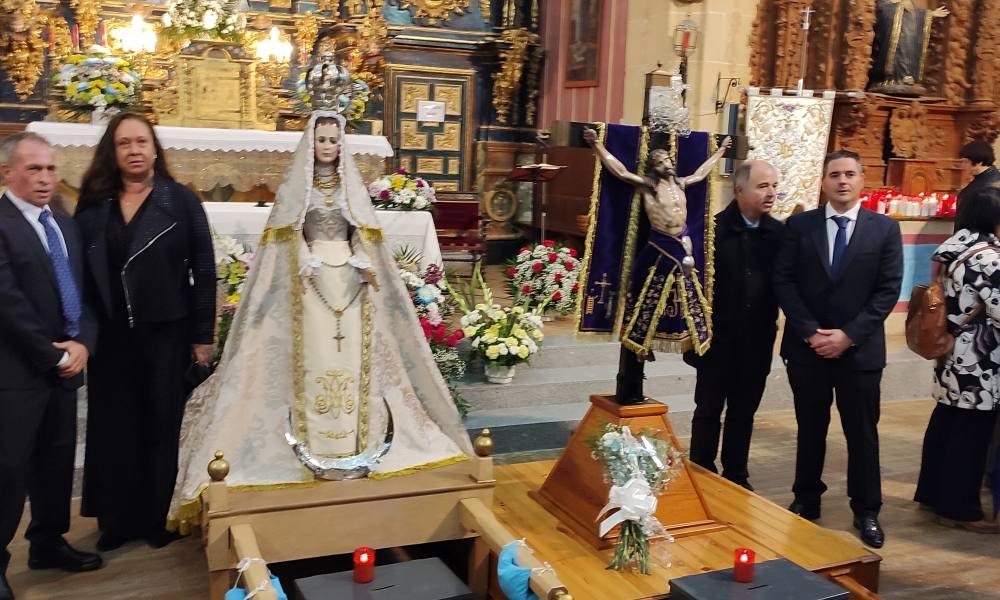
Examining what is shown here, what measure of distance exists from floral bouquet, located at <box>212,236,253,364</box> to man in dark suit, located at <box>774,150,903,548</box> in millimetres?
3182

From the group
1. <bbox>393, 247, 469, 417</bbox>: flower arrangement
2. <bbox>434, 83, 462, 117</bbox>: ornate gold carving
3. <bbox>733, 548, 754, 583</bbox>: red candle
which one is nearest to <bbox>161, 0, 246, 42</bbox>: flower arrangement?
<bbox>393, 247, 469, 417</bbox>: flower arrangement

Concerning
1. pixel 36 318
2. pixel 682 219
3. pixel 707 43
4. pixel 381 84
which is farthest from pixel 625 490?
pixel 381 84

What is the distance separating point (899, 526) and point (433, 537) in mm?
2780

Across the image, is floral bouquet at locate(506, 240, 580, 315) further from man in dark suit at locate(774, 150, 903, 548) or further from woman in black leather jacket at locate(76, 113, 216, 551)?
woman in black leather jacket at locate(76, 113, 216, 551)

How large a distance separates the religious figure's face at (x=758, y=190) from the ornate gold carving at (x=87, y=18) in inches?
291

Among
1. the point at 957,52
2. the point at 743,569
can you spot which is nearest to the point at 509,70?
the point at 957,52

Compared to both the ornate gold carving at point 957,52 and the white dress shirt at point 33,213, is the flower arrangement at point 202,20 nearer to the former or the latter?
the white dress shirt at point 33,213

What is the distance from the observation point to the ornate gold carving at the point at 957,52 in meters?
10.7

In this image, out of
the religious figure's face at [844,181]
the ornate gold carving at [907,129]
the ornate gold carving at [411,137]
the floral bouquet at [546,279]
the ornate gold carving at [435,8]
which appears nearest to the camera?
the religious figure's face at [844,181]

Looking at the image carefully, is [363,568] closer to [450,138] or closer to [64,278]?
[64,278]

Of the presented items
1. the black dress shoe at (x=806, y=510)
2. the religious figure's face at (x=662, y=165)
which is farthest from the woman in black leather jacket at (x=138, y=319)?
the black dress shoe at (x=806, y=510)

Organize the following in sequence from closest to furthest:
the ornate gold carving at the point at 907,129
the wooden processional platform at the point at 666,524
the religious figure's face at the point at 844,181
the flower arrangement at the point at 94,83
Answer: the wooden processional platform at the point at 666,524 < the religious figure's face at the point at 844,181 < the flower arrangement at the point at 94,83 < the ornate gold carving at the point at 907,129

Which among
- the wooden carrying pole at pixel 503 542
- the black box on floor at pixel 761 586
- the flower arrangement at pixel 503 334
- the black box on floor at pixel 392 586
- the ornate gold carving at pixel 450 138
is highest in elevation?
the ornate gold carving at pixel 450 138

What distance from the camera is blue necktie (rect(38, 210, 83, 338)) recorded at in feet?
12.9
